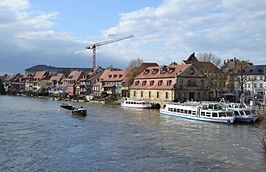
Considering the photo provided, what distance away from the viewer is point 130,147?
2827cm

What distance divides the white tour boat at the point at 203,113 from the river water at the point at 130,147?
8.84ft

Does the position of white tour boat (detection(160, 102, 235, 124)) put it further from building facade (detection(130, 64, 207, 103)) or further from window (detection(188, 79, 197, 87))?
window (detection(188, 79, 197, 87))

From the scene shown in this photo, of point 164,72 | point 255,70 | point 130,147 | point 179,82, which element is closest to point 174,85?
point 179,82

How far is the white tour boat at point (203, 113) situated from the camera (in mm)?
44459

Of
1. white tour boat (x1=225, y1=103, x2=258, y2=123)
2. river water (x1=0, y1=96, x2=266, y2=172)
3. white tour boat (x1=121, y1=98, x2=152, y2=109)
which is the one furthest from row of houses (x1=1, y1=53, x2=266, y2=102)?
river water (x1=0, y1=96, x2=266, y2=172)

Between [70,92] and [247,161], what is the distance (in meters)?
97.4

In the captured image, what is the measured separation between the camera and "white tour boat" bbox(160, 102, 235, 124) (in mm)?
44459

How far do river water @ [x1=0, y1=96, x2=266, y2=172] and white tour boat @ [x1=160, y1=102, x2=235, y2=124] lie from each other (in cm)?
270

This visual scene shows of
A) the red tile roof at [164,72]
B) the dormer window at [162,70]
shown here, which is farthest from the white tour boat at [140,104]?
the dormer window at [162,70]

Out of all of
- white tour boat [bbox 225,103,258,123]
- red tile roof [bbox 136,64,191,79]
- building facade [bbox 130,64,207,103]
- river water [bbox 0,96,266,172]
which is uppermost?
red tile roof [bbox 136,64,191,79]

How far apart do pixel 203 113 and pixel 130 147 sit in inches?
830

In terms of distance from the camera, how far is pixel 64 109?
204 feet

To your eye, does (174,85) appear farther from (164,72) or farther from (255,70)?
(255,70)

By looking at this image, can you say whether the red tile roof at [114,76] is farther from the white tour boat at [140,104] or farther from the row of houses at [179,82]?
the white tour boat at [140,104]
